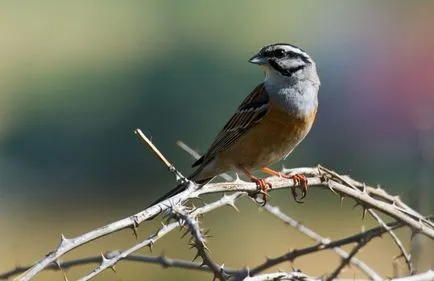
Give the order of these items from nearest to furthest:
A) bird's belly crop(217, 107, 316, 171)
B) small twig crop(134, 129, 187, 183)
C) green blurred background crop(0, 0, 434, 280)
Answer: small twig crop(134, 129, 187, 183) < bird's belly crop(217, 107, 316, 171) < green blurred background crop(0, 0, 434, 280)

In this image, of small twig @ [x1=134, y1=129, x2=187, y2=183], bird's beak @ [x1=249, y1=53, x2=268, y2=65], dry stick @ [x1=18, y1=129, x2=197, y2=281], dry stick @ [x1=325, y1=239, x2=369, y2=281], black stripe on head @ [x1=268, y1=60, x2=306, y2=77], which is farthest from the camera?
black stripe on head @ [x1=268, y1=60, x2=306, y2=77]

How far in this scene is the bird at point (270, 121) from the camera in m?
5.22

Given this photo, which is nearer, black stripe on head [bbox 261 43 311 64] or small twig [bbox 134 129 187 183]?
small twig [bbox 134 129 187 183]

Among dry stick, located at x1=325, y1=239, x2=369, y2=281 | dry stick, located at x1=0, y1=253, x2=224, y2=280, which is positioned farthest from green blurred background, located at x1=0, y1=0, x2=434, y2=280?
dry stick, located at x1=325, y1=239, x2=369, y2=281

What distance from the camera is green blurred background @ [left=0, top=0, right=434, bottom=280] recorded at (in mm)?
12195

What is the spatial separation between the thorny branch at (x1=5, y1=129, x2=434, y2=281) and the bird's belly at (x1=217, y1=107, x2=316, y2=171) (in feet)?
3.34

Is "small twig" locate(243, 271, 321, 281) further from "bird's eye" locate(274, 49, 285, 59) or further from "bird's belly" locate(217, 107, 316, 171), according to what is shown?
"bird's eye" locate(274, 49, 285, 59)

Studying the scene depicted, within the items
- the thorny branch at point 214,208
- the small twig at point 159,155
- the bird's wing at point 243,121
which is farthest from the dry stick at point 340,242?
the bird's wing at point 243,121

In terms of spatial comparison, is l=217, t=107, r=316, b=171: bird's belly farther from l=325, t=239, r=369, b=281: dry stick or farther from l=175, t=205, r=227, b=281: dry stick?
l=175, t=205, r=227, b=281: dry stick

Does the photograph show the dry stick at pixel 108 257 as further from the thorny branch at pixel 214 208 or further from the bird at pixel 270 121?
the bird at pixel 270 121

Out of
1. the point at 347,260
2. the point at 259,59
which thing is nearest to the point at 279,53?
the point at 259,59

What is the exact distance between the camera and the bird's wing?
531 centimetres

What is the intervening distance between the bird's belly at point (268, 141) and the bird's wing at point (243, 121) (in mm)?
33

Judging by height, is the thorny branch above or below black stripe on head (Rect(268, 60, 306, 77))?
below
